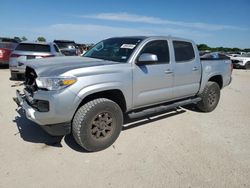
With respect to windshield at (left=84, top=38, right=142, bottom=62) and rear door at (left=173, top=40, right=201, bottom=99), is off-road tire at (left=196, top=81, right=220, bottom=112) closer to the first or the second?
rear door at (left=173, top=40, right=201, bottom=99)

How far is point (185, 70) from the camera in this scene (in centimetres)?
507

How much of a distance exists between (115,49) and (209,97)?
2900 mm

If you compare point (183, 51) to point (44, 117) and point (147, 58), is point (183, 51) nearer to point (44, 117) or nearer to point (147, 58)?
point (147, 58)

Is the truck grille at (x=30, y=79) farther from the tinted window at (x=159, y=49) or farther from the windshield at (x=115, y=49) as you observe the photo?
the tinted window at (x=159, y=49)

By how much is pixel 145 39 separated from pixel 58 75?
1909 mm

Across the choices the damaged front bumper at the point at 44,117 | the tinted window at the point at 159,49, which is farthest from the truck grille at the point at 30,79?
the tinted window at the point at 159,49

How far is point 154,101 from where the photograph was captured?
4566 mm

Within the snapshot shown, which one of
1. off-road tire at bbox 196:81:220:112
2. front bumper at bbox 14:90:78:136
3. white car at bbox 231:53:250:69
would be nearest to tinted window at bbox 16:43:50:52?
front bumper at bbox 14:90:78:136

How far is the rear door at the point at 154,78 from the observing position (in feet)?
13.5

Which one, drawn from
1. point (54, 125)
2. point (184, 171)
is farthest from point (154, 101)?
point (54, 125)

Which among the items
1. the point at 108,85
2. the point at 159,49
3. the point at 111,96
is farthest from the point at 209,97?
the point at 108,85

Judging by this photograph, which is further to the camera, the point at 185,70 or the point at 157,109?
the point at 185,70

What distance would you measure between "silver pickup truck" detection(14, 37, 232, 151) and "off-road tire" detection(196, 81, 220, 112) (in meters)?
0.31

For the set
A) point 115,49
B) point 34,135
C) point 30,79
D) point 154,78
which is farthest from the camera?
point 115,49
